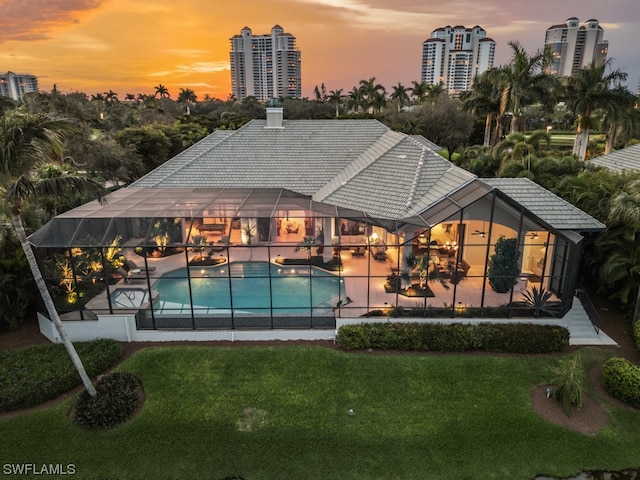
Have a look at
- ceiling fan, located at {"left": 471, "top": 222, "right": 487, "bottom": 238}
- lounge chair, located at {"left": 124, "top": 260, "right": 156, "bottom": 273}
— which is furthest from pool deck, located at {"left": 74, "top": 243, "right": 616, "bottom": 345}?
ceiling fan, located at {"left": 471, "top": 222, "right": 487, "bottom": 238}

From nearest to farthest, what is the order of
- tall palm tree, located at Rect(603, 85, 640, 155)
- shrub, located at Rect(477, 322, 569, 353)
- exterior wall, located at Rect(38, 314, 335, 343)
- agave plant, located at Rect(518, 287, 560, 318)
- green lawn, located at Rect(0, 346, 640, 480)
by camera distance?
green lawn, located at Rect(0, 346, 640, 480) → shrub, located at Rect(477, 322, 569, 353) → exterior wall, located at Rect(38, 314, 335, 343) → agave plant, located at Rect(518, 287, 560, 318) → tall palm tree, located at Rect(603, 85, 640, 155)

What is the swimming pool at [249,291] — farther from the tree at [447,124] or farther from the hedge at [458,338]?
the tree at [447,124]

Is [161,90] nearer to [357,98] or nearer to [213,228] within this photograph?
[357,98]

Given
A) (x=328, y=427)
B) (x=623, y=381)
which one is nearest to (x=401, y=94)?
(x=623, y=381)

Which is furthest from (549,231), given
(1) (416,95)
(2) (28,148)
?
(1) (416,95)

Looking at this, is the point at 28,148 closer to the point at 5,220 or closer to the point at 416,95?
the point at 5,220

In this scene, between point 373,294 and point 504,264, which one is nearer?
point 504,264

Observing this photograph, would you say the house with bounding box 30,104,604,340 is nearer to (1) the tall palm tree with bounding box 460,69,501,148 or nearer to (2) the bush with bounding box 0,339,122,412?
(2) the bush with bounding box 0,339,122,412
